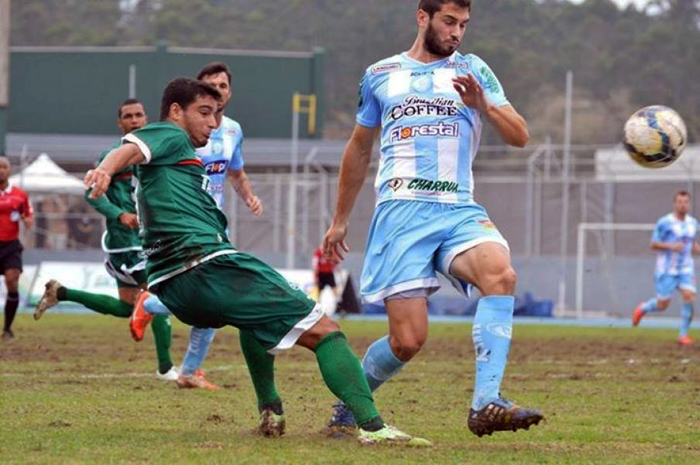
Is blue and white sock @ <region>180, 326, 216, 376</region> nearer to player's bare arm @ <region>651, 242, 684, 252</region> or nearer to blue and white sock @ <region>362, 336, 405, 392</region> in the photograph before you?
blue and white sock @ <region>362, 336, 405, 392</region>

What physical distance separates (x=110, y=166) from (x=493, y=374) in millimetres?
2147

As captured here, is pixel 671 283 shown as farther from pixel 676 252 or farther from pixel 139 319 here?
pixel 139 319

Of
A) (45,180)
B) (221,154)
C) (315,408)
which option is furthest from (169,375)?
(45,180)

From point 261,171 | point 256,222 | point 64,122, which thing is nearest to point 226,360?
point 256,222

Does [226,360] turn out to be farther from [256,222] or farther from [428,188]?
[256,222]

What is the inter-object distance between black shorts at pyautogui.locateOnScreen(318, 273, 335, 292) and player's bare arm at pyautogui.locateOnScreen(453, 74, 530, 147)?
1890 centimetres

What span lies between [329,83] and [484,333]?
62.6m


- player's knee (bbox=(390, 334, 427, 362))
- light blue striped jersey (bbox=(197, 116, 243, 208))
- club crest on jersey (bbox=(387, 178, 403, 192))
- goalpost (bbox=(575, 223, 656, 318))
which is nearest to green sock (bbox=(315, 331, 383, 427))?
player's knee (bbox=(390, 334, 427, 362))

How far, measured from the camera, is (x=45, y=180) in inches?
Result: 1256

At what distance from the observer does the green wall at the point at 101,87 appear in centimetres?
5259

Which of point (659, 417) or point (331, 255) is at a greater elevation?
point (331, 255)

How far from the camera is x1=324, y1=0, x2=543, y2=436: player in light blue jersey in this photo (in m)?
7.34

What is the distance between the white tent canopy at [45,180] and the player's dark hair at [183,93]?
24.2 meters

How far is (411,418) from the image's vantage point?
895 centimetres
